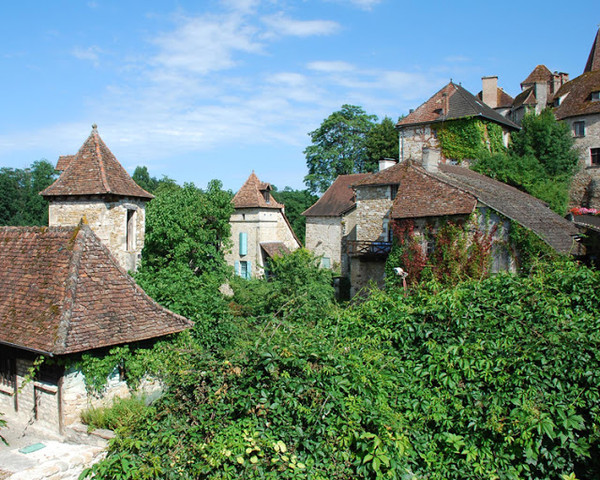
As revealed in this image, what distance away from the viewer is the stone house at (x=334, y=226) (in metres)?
33.0

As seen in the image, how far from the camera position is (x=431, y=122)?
95.8ft

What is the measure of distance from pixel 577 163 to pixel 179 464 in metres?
32.8

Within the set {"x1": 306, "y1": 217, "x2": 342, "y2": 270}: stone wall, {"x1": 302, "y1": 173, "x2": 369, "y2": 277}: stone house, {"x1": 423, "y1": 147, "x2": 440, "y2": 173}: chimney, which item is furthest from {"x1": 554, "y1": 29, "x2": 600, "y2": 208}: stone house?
{"x1": 306, "y1": 217, "x2": 342, "y2": 270}: stone wall

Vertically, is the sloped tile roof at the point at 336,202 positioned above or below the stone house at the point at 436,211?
above

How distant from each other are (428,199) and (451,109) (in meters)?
12.6

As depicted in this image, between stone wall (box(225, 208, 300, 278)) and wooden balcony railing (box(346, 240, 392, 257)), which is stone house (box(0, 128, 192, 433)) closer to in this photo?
wooden balcony railing (box(346, 240, 392, 257))

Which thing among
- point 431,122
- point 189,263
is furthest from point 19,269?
point 431,122

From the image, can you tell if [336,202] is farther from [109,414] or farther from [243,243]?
[109,414]

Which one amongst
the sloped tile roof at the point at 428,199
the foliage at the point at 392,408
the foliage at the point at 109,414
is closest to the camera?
the foliage at the point at 392,408

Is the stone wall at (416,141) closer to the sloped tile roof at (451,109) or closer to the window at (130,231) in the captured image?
the sloped tile roof at (451,109)

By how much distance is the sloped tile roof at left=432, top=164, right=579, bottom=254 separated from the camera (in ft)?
54.2

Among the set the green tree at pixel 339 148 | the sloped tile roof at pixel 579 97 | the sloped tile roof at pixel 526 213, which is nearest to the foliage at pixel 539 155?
the sloped tile roof at pixel 579 97

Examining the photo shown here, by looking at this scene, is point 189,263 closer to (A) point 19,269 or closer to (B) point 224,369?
(A) point 19,269

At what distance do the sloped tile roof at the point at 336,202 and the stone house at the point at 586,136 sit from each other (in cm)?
1365
